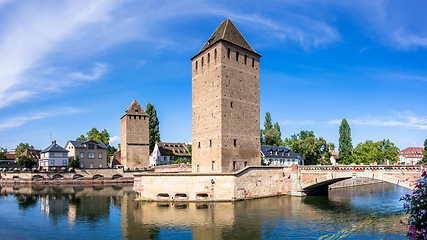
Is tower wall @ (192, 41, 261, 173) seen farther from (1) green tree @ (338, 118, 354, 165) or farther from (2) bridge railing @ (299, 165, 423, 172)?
(1) green tree @ (338, 118, 354, 165)

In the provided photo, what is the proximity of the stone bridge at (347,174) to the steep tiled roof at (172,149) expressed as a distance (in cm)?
4352

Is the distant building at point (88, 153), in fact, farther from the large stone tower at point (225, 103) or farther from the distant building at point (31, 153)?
the large stone tower at point (225, 103)

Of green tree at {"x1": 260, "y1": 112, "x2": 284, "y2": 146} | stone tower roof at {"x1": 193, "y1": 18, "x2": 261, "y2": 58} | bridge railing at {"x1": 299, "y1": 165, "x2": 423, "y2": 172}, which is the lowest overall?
bridge railing at {"x1": 299, "y1": 165, "x2": 423, "y2": 172}

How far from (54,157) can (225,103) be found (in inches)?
1943

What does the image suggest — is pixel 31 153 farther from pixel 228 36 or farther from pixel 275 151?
pixel 228 36

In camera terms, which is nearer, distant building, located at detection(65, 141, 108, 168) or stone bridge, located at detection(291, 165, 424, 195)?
stone bridge, located at detection(291, 165, 424, 195)

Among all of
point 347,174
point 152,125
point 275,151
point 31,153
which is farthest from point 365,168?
point 31,153

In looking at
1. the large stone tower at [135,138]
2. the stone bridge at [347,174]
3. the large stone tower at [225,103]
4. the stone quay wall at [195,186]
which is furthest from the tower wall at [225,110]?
the large stone tower at [135,138]

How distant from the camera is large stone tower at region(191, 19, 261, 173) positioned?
124ft

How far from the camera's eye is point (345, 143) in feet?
252

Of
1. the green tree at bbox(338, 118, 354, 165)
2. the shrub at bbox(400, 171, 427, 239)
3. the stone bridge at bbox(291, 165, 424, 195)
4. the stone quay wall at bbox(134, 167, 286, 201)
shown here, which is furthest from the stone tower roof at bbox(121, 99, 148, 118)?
the shrub at bbox(400, 171, 427, 239)

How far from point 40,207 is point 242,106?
25.3m

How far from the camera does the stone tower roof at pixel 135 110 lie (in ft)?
248

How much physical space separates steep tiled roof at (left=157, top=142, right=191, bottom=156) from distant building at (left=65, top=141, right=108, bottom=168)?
13.9m
